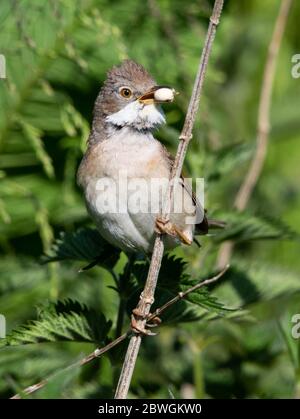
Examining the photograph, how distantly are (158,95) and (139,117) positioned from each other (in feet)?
0.62

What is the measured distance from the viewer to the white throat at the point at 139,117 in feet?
11.6

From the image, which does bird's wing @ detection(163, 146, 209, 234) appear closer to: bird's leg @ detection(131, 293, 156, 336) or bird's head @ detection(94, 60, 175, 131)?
bird's head @ detection(94, 60, 175, 131)

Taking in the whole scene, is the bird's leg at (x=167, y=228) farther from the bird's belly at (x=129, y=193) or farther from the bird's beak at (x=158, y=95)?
the bird's beak at (x=158, y=95)

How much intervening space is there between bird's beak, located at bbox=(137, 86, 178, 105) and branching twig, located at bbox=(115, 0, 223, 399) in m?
0.48

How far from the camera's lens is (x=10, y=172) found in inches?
204

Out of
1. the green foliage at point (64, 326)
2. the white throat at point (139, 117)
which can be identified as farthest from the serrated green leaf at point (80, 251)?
the white throat at point (139, 117)

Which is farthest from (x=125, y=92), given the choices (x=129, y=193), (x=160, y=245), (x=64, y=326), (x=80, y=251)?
(x=64, y=326)

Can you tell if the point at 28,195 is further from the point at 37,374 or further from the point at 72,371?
the point at 72,371

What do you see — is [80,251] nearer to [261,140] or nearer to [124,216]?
[124,216]

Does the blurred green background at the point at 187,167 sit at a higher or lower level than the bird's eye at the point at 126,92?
lower

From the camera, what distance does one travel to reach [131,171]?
139 inches

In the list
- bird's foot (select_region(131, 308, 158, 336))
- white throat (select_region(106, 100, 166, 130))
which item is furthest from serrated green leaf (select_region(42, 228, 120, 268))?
white throat (select_region(106, 100, 166, 130))
